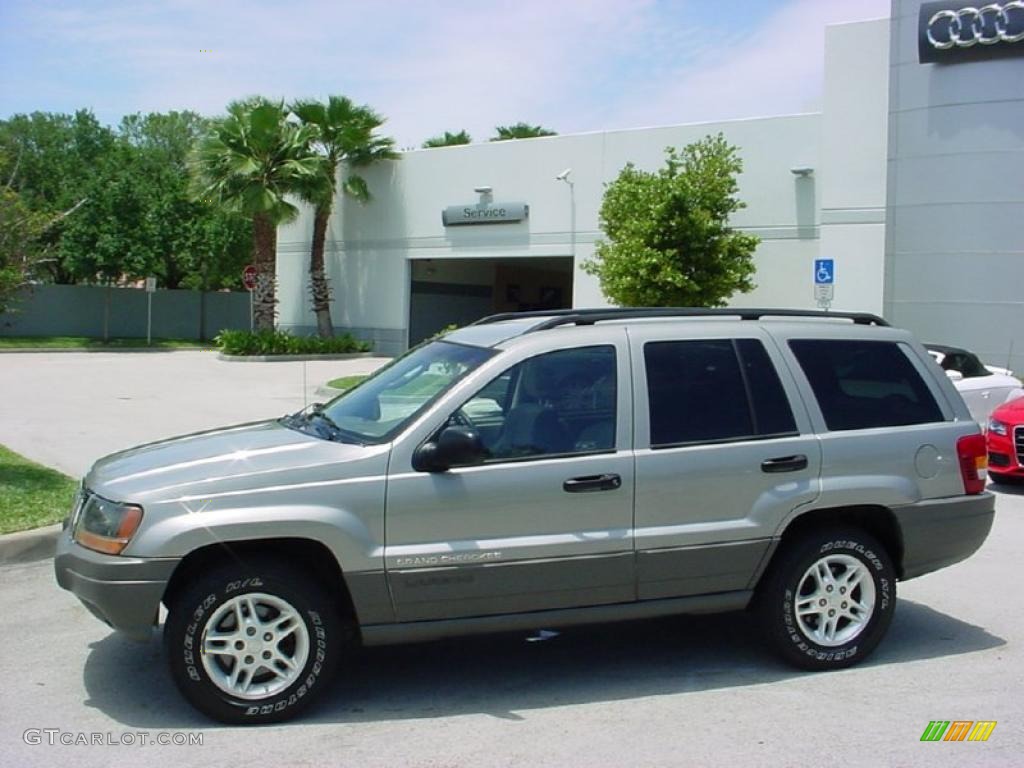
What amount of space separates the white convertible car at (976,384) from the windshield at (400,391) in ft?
32.5

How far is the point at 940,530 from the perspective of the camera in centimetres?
575

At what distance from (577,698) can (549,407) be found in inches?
56.0

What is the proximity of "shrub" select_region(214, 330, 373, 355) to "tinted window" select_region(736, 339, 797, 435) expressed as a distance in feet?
91.4

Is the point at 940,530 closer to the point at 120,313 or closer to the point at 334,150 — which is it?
the point at 334,150

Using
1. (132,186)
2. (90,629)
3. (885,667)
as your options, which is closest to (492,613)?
(885,667)

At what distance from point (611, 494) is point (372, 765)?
64.9 inches

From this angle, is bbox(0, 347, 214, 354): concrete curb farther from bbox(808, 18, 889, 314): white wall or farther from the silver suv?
the silver suv

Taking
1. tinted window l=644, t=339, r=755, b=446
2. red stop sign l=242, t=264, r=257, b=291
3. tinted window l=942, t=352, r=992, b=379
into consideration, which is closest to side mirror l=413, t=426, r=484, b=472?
tinted window l=644, t=339, r=755, b=446

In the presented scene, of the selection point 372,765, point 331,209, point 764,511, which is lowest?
point 372,765

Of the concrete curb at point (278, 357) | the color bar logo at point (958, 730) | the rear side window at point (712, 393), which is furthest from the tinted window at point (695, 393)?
the concrete curb at point (278, 357)

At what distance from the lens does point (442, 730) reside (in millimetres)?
4770

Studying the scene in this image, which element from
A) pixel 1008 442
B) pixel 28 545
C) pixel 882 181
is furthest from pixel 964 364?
pixel 28 545

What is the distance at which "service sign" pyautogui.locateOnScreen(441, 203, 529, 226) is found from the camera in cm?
3130

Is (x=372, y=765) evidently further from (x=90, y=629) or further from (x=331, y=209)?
(x=331, y=209)
